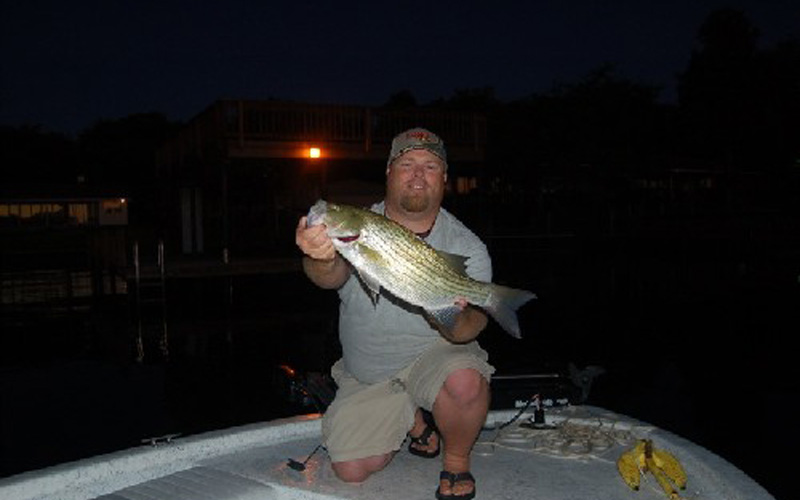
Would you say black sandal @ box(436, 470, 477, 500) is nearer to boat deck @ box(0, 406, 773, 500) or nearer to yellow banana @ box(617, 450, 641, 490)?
boat deck @ box(0, 406, 773, 500)

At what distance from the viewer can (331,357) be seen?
13.3 m

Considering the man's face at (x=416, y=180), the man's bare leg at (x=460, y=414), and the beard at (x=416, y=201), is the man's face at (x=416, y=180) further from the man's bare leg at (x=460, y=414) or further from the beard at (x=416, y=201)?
the man's bare leg at (x=460, y=414)

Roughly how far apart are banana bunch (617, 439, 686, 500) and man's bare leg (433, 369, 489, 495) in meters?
0.83

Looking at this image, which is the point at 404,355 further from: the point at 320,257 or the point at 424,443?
the point at 320,257

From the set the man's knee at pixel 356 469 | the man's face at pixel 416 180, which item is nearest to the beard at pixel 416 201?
the man's face at pixel 416 180

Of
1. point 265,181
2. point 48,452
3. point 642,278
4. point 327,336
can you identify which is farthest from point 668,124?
point 48,452

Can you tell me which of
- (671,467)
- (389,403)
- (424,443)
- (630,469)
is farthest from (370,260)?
(671,467)

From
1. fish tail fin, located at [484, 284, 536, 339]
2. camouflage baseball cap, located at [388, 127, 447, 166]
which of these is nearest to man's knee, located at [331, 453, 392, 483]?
fish tail fin, located at [484, 284, 536, 339]

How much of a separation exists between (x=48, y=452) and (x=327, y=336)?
7.21 m

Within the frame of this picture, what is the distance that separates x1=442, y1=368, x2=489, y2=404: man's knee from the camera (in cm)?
379

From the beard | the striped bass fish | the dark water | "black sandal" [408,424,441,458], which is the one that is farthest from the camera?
the dark water

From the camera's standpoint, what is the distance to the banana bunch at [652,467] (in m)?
3.71

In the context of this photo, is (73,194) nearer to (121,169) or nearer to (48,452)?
(121,169)

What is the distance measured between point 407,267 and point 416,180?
0.87 meters
